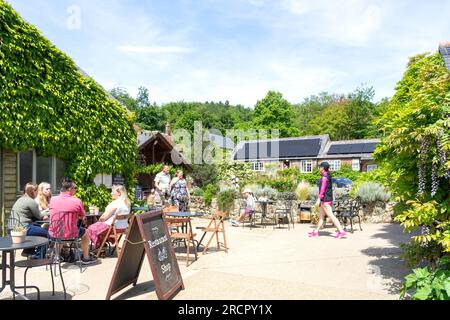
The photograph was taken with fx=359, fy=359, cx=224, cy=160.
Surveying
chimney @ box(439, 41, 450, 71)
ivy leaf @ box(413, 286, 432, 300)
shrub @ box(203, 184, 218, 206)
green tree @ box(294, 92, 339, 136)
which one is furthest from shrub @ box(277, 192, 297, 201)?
green tree @ box(294, 92, 339, 136)

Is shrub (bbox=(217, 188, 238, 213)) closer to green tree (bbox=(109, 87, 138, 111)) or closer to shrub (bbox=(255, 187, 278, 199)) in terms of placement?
shrub (bbox=(255, 187, 278, 199))

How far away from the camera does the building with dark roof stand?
124 ft

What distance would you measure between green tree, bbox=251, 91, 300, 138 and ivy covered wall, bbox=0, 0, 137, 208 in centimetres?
4192

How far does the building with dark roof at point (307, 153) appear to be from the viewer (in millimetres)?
37750

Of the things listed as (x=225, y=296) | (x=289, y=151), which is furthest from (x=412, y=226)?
(x=289, y=151)

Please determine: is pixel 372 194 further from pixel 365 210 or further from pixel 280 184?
pixel 280 184

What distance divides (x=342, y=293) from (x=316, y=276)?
3.07 ft

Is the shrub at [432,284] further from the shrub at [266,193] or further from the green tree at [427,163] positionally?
the shrub at [266,193]

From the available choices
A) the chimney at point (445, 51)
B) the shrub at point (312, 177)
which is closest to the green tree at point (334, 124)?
the shrub at point (312, 177)

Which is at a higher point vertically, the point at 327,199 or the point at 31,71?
the point at 31,71

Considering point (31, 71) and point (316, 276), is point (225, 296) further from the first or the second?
point (31, 71)

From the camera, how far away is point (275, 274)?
19.9ft

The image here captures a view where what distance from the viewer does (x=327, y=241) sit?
9094 mm

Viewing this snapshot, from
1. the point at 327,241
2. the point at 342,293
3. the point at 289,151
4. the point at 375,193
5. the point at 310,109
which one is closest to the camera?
the point at 342,293
